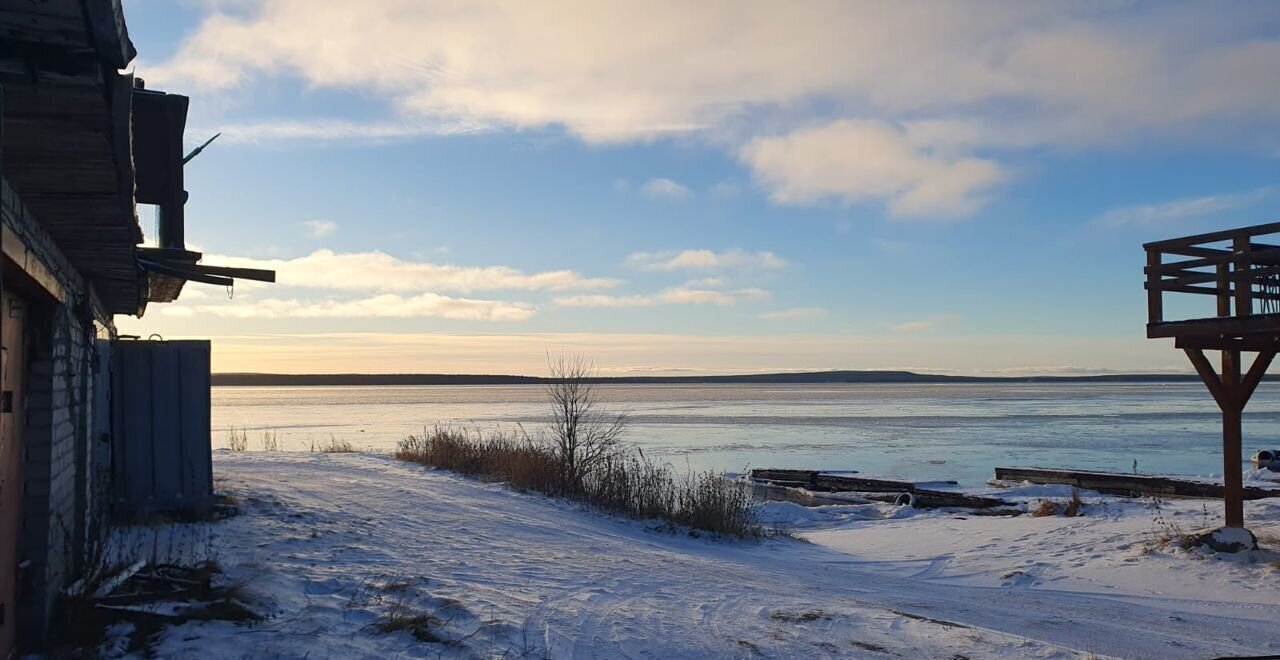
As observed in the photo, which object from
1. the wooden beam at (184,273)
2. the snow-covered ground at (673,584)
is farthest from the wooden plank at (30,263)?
the snow-covered ground at (673,584)

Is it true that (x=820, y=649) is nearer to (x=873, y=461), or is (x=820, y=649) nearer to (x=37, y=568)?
(x=37, y=568)

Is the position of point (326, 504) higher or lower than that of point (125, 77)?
lower

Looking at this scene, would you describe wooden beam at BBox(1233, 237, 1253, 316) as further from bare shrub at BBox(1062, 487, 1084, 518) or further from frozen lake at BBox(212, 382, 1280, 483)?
frozen lake at BBox(212, 382, 1280, 483)

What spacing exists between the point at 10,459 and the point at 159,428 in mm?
5083

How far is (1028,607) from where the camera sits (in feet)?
31.7

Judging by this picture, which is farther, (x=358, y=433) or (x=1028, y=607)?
(x=358, y=433)

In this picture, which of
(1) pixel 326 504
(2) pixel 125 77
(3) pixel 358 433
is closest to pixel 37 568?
(2) pixel 125 77

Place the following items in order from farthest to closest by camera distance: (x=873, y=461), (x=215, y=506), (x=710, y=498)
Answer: (x=873, y=461), (x=710, y=498), (x=215, y=506)

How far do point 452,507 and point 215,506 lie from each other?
3.35 meters

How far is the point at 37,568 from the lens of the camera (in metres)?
6.00

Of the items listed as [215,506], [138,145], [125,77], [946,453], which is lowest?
[946,453]

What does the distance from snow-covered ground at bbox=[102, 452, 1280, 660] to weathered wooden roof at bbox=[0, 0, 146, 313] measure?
2.85m

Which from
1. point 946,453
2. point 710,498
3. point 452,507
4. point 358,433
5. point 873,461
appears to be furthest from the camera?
point 358,433

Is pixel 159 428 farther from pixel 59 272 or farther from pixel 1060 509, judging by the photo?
pixel 1060 509
